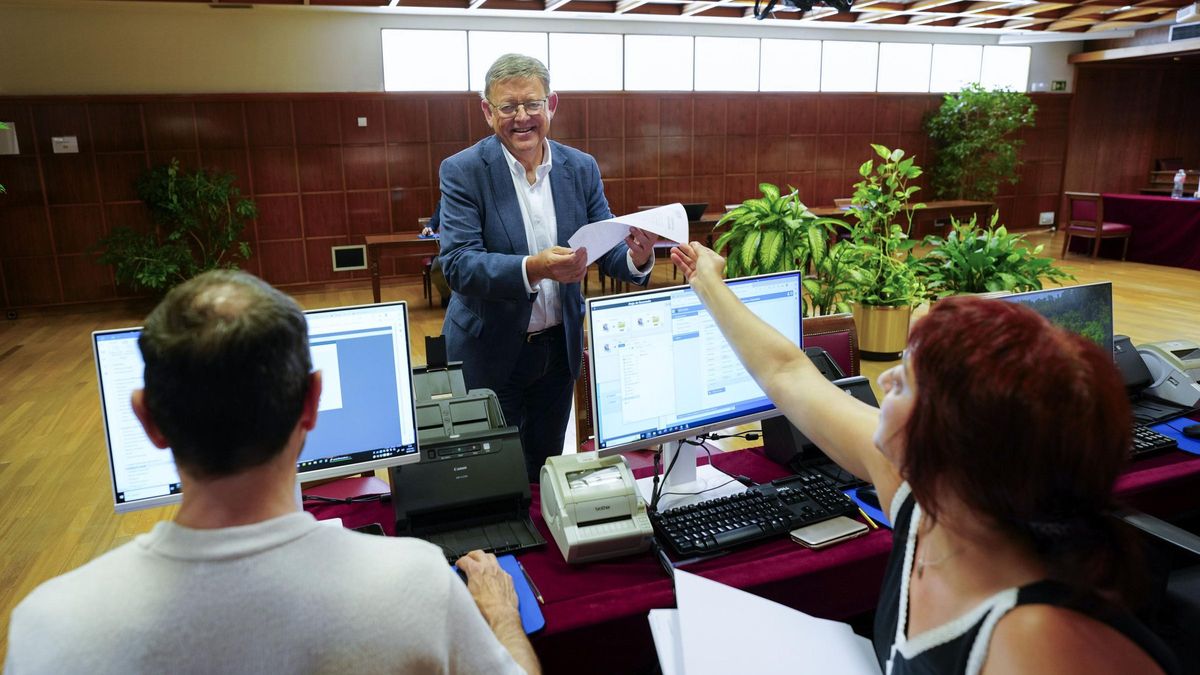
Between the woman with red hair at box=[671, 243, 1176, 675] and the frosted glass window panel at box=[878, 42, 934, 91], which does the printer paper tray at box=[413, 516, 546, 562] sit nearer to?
the woman with red hair at box=[671, 243, 1176, 675]

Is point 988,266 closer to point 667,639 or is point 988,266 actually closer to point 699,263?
point 699,263

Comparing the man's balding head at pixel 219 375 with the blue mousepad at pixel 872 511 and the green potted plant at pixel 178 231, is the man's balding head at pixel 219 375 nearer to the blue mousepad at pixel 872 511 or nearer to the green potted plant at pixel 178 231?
the blue mousepad at pixel 872 511

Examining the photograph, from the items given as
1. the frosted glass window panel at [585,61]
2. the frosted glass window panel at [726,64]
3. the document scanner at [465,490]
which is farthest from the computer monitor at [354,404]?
the frosted glass window panel at [726,64]

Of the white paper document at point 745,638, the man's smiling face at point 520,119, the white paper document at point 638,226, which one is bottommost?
the white paper document at point 745,638

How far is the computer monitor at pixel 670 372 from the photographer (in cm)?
161

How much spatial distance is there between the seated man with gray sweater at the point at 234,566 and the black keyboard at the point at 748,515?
0.80 m

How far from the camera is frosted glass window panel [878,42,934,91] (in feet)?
38.8

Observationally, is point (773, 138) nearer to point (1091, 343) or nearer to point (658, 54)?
point (658, 54)

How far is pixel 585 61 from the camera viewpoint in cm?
1012

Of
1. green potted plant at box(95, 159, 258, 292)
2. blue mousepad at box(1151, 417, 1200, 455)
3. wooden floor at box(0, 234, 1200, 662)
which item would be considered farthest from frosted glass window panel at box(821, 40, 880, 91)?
blue mousepad at box(1151, 417, 1200, 455)

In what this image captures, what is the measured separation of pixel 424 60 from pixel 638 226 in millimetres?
8474

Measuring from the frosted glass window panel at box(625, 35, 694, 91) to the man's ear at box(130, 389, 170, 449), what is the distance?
1019 centimetres

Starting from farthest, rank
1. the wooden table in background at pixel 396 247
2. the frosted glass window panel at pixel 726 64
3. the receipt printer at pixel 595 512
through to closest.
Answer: the frosted glass window panel at pixel 726 64, the wooden table in background at pixel 396 247, the receipt printer at pixel 595 512

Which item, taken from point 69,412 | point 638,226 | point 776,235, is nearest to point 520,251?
point 638,226
